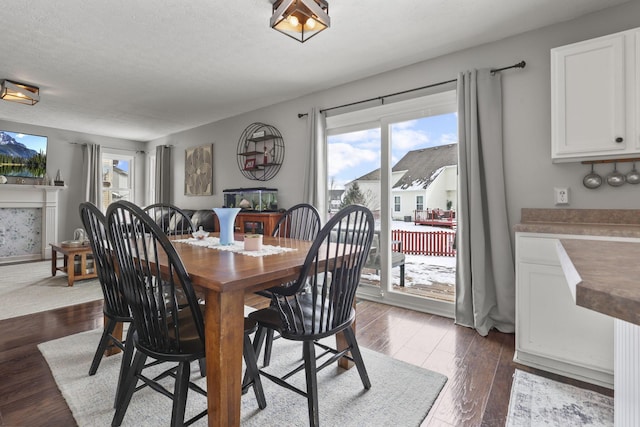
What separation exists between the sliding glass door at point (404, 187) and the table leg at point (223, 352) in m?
2.23

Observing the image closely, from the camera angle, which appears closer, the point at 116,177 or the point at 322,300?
the point at 322,300

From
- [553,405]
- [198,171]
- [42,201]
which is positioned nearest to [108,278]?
[553,405]

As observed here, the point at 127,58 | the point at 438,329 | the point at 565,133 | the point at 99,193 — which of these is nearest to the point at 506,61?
the point at 565,133

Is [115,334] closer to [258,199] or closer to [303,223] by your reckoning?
[303,223]

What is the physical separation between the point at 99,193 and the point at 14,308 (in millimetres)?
3551

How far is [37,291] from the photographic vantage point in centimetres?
356

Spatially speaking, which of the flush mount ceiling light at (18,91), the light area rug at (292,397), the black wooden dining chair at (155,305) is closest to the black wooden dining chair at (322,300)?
the light area rug at (292,397)

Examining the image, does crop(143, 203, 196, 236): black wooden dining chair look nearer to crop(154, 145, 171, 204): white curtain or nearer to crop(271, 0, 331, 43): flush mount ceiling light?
crop(154, 145, 171, 204): white curtain

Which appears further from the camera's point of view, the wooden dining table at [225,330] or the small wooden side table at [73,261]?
the small wooden side table at [73,261]

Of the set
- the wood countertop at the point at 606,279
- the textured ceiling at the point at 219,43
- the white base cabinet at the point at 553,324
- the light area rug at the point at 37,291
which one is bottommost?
the light area rug at the point at 37,291

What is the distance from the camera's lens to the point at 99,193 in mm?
6078

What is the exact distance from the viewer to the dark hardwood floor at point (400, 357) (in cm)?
155

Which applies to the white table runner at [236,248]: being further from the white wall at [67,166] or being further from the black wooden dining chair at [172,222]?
the white wall at [67,166]

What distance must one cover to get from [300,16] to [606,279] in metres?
2.21
